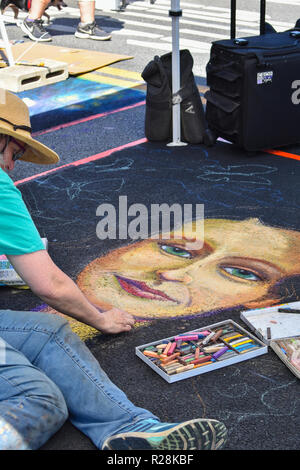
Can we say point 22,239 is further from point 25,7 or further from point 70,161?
point 25,7

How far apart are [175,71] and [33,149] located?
2.71 m

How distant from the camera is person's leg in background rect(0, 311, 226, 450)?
2082 mm

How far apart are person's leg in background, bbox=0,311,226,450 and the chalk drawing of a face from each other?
0.83 metres

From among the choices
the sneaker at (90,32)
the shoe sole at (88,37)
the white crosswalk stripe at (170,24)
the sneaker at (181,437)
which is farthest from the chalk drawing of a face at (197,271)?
the sneaker at (90,32)

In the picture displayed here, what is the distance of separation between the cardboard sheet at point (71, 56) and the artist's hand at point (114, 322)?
202 inches

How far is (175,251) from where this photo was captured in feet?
12.5

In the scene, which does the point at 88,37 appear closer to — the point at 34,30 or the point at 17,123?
the point at 34,30

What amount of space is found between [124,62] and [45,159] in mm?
5390

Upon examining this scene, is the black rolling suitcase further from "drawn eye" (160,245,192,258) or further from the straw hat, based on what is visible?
the straw hat

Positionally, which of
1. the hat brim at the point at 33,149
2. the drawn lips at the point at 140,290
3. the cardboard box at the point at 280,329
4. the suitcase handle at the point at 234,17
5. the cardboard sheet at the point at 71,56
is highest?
the suitcase handle at the point at 234,17

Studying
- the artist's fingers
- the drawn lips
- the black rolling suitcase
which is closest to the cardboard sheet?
the black rolling suitcase

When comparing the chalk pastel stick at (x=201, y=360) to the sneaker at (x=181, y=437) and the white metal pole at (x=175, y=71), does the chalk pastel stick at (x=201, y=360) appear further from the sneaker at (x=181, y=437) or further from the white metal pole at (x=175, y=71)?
the white metal pole at (x=175, y=71)

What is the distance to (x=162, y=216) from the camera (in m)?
4.25

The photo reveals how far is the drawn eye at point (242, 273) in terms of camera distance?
349 centimetres
